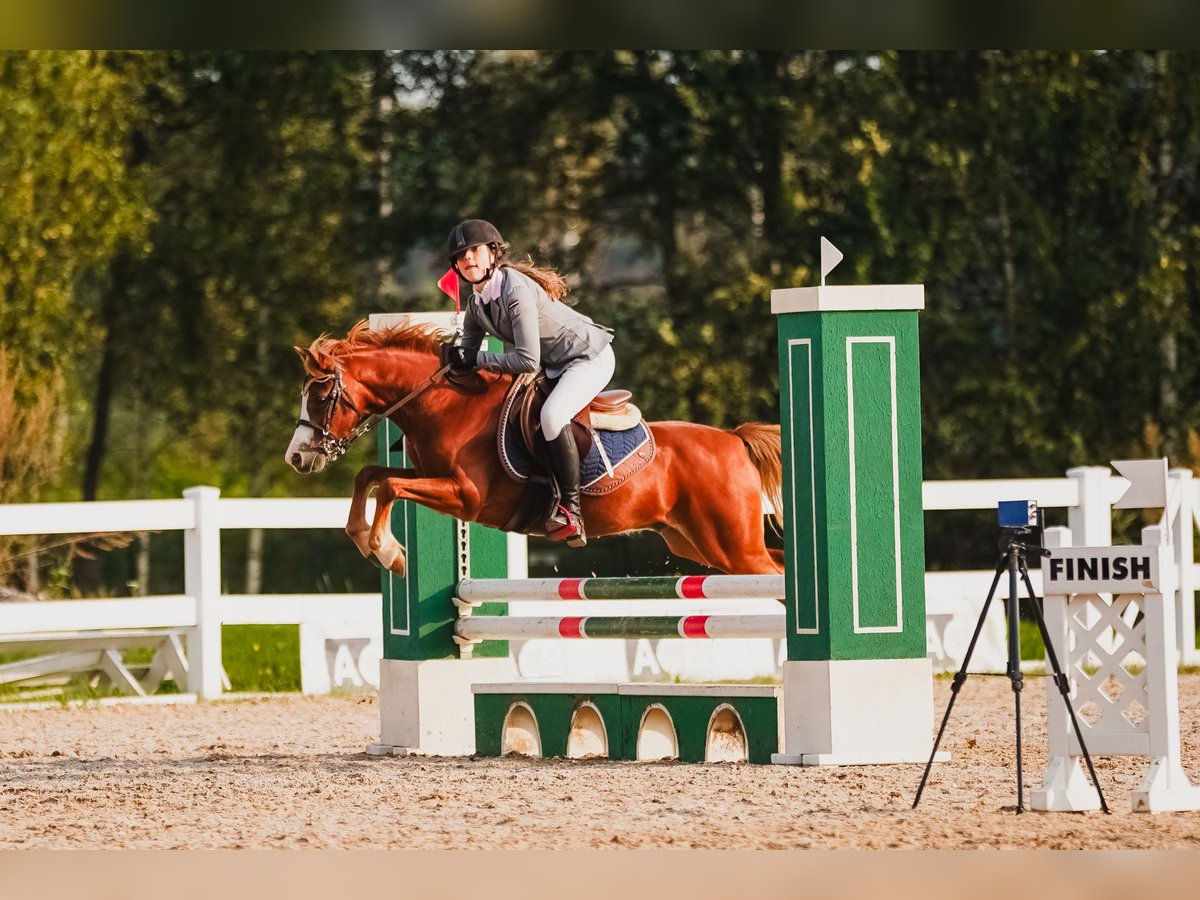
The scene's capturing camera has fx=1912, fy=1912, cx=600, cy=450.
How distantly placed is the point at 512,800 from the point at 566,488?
1.48 meters

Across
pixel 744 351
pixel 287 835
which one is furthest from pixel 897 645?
pixel 744 351

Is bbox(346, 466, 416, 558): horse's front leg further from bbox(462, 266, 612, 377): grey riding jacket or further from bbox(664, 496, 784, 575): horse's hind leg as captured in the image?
bbox(664, 496, 784, 575): horse's hind leg

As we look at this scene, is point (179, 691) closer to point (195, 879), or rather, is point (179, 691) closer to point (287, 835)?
point (287, 835)

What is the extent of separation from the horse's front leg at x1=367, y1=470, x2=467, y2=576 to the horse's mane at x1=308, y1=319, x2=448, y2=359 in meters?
0.51

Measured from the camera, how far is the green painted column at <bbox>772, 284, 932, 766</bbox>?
6.54 metres

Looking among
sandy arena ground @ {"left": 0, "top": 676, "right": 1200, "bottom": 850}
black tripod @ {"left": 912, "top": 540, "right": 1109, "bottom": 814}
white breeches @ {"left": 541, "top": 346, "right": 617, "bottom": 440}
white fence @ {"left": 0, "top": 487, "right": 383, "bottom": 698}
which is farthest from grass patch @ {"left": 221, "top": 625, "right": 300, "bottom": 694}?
black tripod @ {"left": 912, "top": 540, "right": 1109, "bottom": 814}

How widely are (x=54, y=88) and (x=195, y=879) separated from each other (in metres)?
13.5

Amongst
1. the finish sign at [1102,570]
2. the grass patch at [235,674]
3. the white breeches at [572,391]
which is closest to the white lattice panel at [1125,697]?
the finish sign at [1102,570]

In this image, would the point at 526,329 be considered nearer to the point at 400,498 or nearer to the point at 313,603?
the point at 400,498

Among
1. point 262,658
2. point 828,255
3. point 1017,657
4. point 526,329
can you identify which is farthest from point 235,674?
point 1017,657

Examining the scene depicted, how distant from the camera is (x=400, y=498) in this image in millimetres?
6844

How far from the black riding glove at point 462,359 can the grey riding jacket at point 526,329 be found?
2 cm

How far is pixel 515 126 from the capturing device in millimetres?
18312

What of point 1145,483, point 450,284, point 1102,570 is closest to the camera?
point 1102,570
